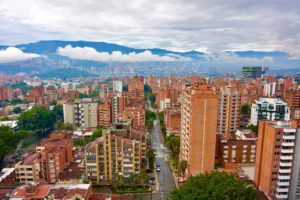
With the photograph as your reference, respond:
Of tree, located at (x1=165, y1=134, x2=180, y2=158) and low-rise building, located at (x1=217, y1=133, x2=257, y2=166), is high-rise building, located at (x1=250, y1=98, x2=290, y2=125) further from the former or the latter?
tree, located at (x1=165, y1=134, x2=180, y2=158)

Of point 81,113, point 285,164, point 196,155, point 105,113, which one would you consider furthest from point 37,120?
point 285,164

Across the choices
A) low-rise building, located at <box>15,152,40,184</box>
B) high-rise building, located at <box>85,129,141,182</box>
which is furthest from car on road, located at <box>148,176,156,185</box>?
low-rise building, located at <box>15,152,40,184</box>

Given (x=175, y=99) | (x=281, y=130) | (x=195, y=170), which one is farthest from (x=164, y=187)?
(x=175, y=99)

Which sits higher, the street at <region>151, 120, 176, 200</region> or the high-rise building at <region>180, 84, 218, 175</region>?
the high-rise building at <region>180, 84, 218, 175</region>

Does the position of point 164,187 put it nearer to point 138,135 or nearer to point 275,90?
point 138,135

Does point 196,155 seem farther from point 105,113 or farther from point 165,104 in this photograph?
point 165,104

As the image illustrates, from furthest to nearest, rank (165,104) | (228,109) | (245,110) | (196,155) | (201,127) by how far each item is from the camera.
A: (165,104), (245,110), (228,109), (196,155), (201,127)
